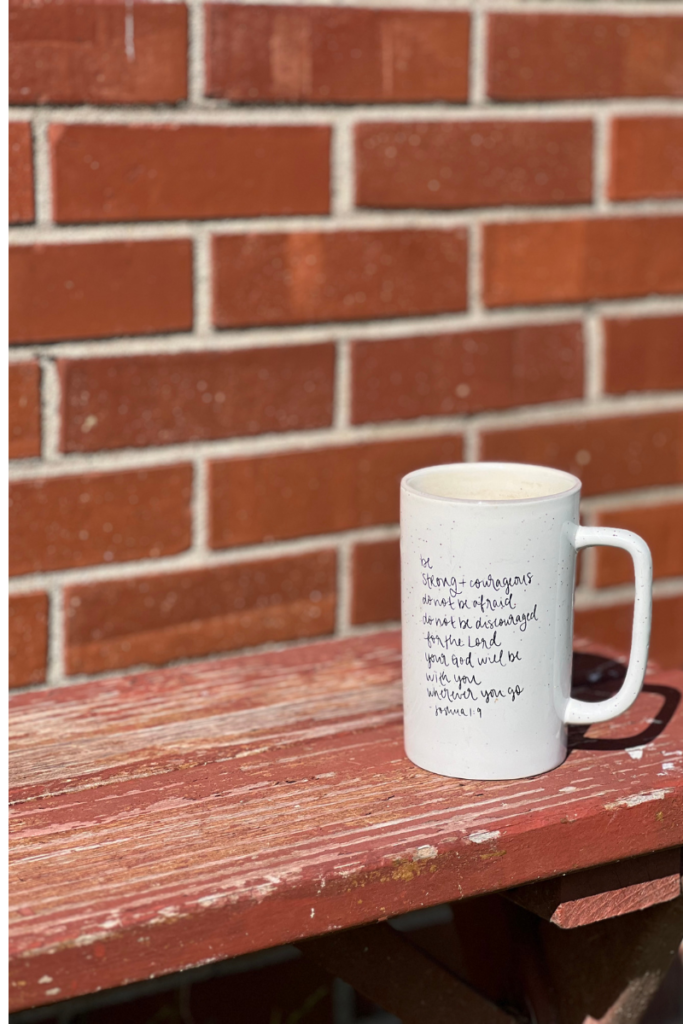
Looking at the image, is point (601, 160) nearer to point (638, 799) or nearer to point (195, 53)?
point (195, 53)

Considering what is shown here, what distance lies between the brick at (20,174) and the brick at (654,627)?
2.04ft

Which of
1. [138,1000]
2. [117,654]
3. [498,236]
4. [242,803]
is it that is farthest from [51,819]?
[498,236]

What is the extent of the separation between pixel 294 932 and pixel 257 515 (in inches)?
17.6

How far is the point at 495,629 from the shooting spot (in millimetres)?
645

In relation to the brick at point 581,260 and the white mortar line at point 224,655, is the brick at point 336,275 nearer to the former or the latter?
the brick at point 581,260

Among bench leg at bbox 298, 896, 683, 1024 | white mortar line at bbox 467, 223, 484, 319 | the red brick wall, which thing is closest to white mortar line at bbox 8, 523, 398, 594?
the red brick wall

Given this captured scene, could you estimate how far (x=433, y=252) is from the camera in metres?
0.98

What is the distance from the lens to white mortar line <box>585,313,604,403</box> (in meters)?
1.05

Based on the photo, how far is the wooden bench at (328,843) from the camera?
55 centimetres

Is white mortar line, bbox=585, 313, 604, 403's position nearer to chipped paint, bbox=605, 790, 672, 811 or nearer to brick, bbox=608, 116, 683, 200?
brick, bbox=608, 116, 683, 200

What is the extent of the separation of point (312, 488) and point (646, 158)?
447 millimetres

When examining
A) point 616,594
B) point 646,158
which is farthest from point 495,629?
point 646,158

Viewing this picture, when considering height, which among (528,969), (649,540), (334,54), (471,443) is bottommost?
(528,969)

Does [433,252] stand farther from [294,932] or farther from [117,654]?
[294,932]
